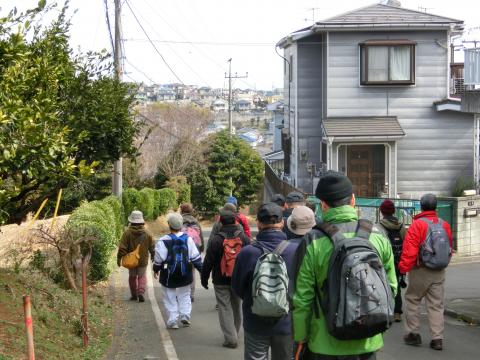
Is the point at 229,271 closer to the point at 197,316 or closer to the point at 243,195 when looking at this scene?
the point at 197,316

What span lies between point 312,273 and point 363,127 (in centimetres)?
2419

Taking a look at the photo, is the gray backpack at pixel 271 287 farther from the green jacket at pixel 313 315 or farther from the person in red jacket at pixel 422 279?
the person in red jacket at pixel 422 279

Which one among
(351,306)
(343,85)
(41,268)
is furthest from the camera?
(343,85)

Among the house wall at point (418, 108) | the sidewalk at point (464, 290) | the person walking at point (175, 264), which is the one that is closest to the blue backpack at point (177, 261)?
the person walking at point (175, 264)

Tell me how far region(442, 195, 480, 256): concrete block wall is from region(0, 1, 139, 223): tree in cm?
881

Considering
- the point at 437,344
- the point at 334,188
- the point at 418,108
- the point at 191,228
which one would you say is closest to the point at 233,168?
the point at 418,108

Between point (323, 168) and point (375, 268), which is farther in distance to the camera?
point (323, 168)

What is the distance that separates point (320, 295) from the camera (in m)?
5.40

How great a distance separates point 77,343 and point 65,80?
374 cm

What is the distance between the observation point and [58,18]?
11766mm

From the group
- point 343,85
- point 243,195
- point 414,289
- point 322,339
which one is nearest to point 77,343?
point 414,289

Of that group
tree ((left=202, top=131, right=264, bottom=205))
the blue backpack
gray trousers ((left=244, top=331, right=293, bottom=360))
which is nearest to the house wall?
the blue backpack

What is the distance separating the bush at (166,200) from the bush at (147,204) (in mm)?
1955

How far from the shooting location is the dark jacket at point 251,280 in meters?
7.57
